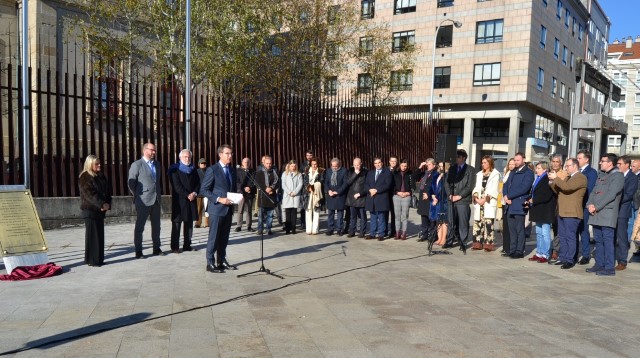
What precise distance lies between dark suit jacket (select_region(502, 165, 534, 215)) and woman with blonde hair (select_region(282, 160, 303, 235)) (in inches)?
183

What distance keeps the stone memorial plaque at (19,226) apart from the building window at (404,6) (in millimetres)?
35049

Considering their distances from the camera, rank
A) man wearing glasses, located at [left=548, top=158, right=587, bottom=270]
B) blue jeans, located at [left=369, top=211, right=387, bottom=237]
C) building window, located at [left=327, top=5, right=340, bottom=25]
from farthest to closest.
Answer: building window, located at [left=327, top=5, right=340, bottom=25] < blue jeans, located at [left=369, top=211, right=387, bottom=237] < man wearing glasses, located at [left=548, top=158, right=587, bottom=270]

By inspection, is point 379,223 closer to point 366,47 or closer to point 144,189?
point 144,189

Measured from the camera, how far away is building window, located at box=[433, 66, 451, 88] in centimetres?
3700

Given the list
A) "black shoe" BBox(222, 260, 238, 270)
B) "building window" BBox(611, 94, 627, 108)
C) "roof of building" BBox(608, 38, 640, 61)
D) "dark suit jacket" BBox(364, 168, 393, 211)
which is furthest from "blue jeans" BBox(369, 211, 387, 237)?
"roof of building" BBox(608, 38, 640, 61)

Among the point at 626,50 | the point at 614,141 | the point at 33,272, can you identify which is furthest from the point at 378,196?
the point at 626,50

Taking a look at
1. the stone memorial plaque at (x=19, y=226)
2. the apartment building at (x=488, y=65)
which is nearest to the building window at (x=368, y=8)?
the apartment building at (x=488, y=65)

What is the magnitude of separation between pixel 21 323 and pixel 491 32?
1423 inches

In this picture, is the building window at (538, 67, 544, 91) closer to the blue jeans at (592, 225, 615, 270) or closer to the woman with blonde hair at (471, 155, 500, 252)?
the woman with blonde hair at (471, 155, 500, 252)

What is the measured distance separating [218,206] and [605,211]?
6.37 metres

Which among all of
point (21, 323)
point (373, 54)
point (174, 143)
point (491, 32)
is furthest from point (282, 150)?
point (491, 32)

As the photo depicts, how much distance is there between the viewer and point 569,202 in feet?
28.4

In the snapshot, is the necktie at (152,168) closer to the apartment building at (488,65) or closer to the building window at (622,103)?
the apartment building at (488,65)

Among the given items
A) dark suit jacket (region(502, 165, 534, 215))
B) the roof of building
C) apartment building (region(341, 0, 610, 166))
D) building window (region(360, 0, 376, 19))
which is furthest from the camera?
the roof of building
